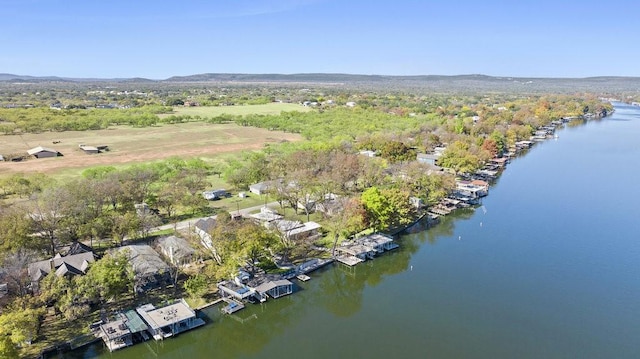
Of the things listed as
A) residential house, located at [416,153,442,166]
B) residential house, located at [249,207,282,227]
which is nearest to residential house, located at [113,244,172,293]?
residential house, located at [249,207,282,227]

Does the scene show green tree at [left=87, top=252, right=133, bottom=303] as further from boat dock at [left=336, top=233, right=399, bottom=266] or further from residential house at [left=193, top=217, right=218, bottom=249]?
boat dock at [left=336, top=233, right=399, bottom=266]

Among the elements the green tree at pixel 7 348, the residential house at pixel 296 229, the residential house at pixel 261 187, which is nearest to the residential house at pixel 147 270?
the green tree at pixel 7 348

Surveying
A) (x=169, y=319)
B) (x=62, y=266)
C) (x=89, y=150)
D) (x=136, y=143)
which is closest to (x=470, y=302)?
(x=169, y=319)

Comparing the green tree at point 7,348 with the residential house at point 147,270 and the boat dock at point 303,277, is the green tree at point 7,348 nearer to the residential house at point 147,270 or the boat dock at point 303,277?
the residential house at point 147,270

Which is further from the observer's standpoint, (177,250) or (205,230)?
(205,230)

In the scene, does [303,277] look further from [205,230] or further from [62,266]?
[62,266]

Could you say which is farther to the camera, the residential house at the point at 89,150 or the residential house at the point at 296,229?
the residential house at the point at 89,150
